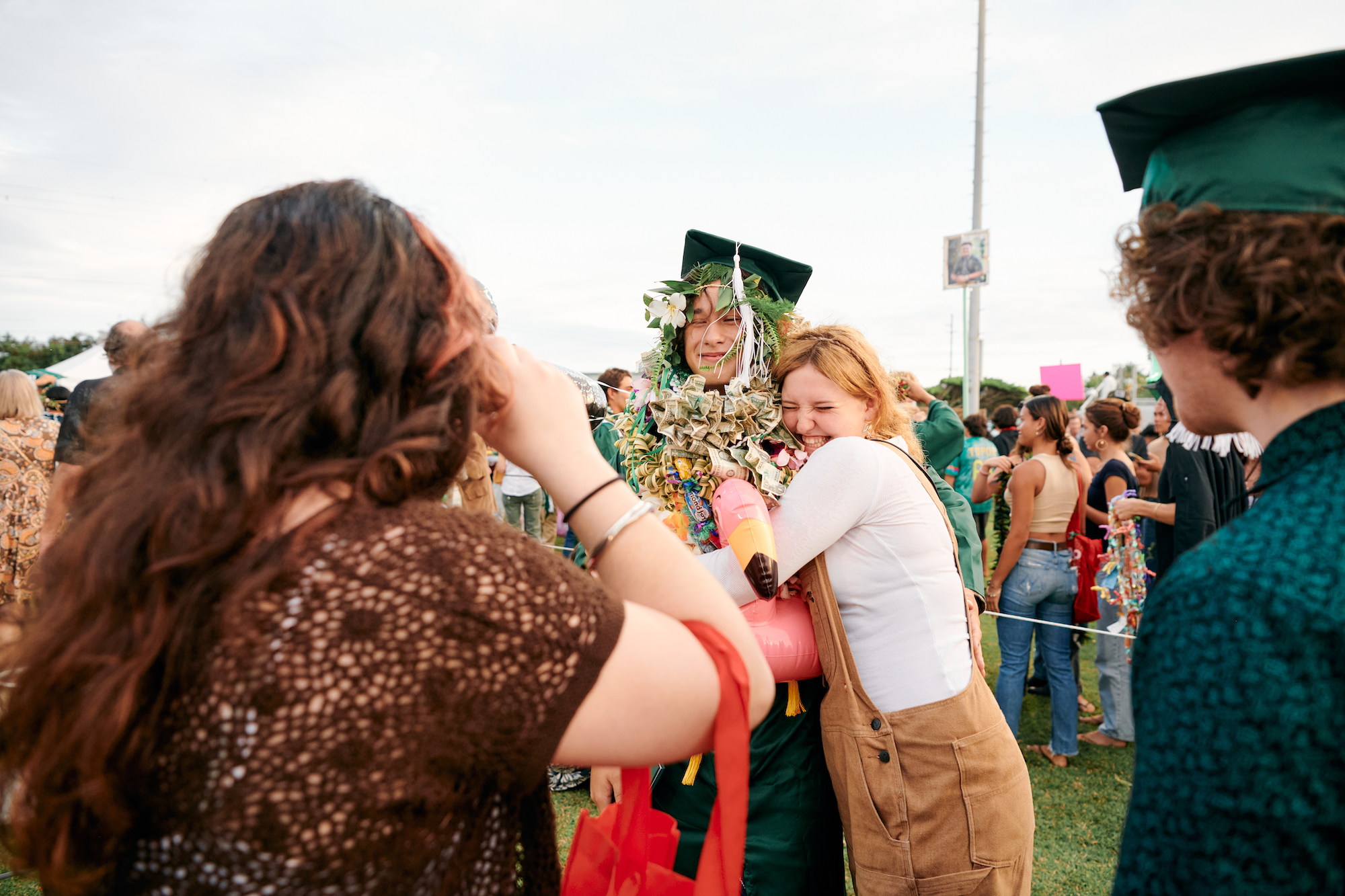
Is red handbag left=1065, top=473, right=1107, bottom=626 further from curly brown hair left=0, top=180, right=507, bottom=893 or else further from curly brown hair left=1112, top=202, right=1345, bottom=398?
curly brown hair left=0, top=180, right=507, bottom=893

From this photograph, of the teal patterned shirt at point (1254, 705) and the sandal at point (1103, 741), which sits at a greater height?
the teal patterned shirt at point (1254, 705)

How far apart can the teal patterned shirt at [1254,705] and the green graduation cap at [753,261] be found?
184 cm

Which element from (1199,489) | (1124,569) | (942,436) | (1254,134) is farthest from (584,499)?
(1124,569)

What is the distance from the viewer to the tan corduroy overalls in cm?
178

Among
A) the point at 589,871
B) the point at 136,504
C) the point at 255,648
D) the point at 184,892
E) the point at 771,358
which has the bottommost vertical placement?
the point at 589,871

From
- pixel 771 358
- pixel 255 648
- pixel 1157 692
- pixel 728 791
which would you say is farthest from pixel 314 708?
pixel 771 358

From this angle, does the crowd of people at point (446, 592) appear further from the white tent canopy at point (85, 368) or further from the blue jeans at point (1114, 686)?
the white tent canopy at point (85, 368)

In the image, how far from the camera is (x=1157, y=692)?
921 mm

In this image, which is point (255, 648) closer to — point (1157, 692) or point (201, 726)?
point (201, 726)

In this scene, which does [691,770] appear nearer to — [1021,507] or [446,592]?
[446,592]

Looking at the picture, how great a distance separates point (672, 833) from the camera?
1.34m

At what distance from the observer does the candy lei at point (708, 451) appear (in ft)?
7.34

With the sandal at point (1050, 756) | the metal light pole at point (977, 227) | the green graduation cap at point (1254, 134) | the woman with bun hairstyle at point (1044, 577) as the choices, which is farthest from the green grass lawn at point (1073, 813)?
the metal light pole at point (977, 227)

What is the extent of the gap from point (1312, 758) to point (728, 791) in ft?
2.19
